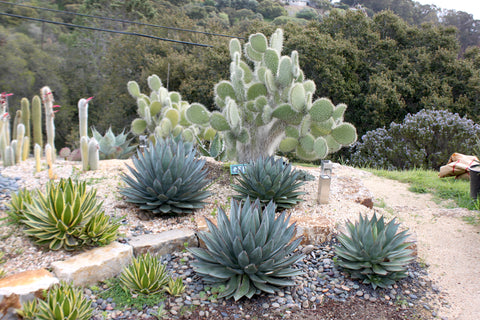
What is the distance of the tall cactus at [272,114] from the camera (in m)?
5.25

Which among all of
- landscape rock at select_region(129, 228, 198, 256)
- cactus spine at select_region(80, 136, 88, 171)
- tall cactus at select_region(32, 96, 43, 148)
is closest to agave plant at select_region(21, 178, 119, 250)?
landscape rock at select_region(129, 228, 198, 256)

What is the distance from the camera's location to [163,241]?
11.6 ft

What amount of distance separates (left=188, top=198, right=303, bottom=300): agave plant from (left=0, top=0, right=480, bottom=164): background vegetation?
7.05 metres

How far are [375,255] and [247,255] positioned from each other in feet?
3.87

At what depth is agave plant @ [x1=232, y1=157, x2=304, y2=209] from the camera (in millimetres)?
4375

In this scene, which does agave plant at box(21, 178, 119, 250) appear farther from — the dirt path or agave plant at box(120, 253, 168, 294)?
the dirt path

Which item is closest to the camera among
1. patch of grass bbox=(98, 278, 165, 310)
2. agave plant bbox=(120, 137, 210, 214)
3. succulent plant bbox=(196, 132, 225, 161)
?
patch of grass bbox=(98, 278, 165, 310)

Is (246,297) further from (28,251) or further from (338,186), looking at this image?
(338,186)

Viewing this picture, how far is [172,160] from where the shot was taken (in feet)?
13.6

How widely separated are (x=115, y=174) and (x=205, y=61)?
1181 centimetres

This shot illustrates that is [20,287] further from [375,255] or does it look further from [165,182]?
[375,255]

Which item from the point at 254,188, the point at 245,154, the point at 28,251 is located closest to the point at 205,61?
the point at 245,154

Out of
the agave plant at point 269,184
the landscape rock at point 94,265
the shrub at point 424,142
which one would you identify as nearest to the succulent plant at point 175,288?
the landscape rock at point 94,265

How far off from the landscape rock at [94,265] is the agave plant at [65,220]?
0.14 meters
